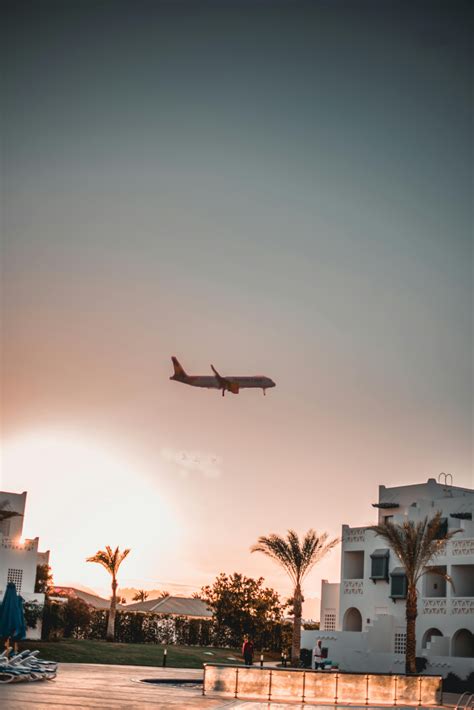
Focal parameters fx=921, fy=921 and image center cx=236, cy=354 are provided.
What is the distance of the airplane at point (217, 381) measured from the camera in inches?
1742

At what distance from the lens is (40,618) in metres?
52.5

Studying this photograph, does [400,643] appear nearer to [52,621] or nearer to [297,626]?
[297,626]

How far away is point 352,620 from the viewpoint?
53656 mm

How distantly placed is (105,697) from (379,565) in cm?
2935

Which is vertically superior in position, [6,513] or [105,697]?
[6,513]

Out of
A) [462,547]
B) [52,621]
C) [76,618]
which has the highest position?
[462,547]

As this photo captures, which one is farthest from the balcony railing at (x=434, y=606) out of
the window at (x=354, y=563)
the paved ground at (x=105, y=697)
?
the paved ground at (x=105, y=697)

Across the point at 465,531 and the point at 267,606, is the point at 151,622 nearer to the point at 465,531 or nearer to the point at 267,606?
the point at 267,606

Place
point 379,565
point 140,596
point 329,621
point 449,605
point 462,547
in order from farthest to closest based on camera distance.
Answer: point 140,596
point 329,621
point 379,565
point 462,547
point 449,605

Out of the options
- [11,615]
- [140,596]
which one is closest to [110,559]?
[11,615]

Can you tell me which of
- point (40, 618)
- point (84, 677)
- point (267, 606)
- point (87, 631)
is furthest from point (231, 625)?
point (84, 677)

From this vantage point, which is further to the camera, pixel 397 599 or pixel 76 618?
pixel 76 618

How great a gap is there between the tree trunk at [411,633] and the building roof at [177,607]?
4304 centimetres

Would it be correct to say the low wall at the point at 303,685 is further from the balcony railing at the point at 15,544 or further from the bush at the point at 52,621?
the balcony railing at the point at 15,544
